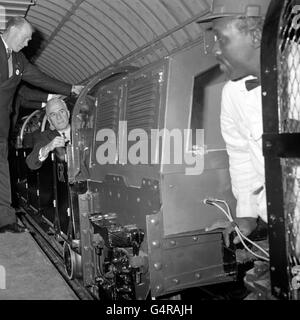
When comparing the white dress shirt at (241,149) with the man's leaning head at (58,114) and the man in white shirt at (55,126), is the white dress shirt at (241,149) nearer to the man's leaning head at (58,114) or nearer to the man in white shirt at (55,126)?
the man in white shirt at (55,126)

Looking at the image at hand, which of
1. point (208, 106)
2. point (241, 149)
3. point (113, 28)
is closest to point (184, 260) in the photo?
point (241, 149)

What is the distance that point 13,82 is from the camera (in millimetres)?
4660

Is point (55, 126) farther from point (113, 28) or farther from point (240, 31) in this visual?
point (113, 28)

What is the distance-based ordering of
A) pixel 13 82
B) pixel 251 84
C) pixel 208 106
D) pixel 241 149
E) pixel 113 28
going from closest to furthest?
pixel 251 84 < pixel 241 149 < pixel 208 106 < pixel 13 82 < pixel 113 28

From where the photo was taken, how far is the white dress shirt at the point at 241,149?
2.37 meters

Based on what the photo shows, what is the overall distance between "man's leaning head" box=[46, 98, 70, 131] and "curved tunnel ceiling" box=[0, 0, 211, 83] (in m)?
2.62

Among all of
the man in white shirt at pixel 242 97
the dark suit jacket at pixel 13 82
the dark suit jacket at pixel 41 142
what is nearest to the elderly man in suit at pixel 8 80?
the dark suit jacket at pixel 13 82

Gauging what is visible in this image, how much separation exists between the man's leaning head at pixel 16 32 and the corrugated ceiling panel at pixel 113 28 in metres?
2.89

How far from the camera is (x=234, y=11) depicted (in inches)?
81.5

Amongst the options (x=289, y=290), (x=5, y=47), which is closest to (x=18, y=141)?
(x=5, y=47)

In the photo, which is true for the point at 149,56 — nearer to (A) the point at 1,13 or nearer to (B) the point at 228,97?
(A) the point at 1,13

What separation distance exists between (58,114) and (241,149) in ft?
9.73

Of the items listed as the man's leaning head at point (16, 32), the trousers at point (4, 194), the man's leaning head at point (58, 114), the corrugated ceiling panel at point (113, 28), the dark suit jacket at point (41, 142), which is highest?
the corrugated ceiling panel at point (113, 28)

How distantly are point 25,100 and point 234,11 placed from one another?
216 inches
